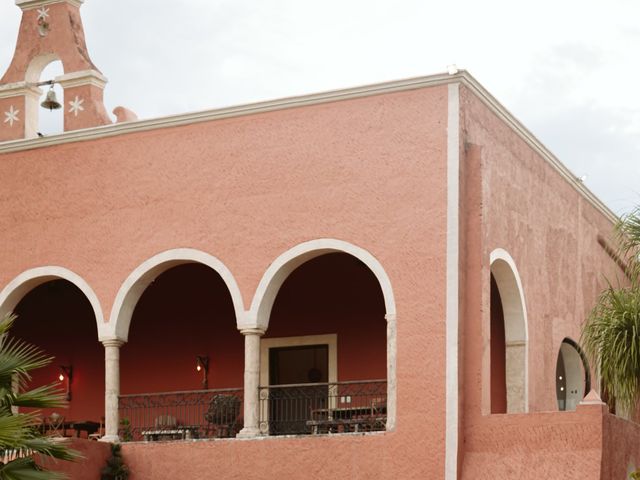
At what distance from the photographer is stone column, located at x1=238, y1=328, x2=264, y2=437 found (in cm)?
1692

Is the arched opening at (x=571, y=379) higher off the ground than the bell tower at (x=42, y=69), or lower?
lower

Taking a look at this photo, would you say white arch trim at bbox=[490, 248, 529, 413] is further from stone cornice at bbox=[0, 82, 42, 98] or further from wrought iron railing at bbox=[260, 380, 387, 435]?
stone cornice at bbox=[0, 82, 42, 98]

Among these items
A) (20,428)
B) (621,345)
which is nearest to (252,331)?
(621,345)

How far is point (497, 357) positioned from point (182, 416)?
4385 millimetres

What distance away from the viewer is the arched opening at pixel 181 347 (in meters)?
20.0

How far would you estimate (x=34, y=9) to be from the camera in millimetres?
20547

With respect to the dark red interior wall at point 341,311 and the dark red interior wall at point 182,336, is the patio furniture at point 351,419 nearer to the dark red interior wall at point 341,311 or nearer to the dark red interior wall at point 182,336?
the dark red interior wall at point 341,311

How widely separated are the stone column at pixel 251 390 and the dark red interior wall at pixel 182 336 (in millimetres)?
3009

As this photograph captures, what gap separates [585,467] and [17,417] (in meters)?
6.00

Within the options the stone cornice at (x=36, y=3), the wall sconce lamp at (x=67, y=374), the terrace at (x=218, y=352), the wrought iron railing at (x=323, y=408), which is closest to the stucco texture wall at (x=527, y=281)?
the wrought iron railing at (x=323, y=408)

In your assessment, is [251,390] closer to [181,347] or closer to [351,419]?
[351,419]

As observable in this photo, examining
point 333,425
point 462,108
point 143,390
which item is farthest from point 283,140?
point 143,390

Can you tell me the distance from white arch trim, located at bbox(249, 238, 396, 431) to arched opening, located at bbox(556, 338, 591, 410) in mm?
5010

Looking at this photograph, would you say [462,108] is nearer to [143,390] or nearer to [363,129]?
[363,129]
